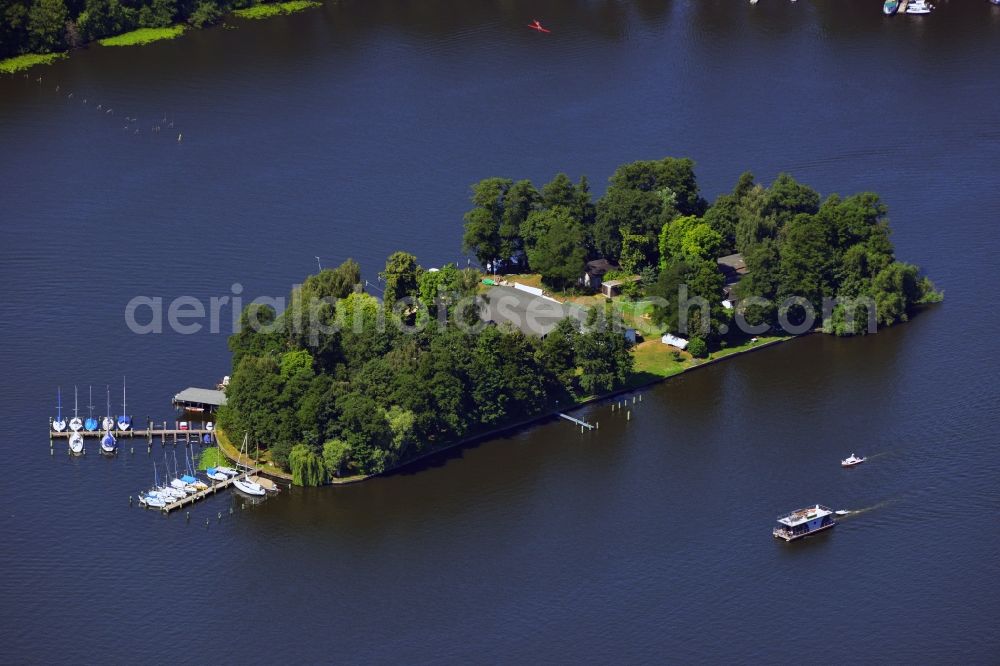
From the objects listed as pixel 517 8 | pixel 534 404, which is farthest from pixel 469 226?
pixel 517 8

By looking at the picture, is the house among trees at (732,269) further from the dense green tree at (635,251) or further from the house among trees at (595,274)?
the house among trees at (595,274)

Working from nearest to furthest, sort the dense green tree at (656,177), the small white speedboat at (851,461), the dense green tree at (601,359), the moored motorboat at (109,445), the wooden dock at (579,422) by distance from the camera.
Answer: the small white speedboat at (851,461) → the moored motorboat at (109,445) → the wooden dock at (579,422) → the dense green tree at (601,359) → the dense green tree at (656,177)

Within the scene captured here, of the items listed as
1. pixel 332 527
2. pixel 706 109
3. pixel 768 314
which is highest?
pixel 706 109

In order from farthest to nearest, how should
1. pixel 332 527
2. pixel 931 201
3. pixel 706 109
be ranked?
pixel 706 109
pixel 931 201
pixel 332 527

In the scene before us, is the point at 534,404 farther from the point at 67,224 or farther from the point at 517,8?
the point at 517,8

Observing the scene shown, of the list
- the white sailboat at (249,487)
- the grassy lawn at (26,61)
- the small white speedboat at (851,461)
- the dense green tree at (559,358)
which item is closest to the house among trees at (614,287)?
the dense green tree at (559,358)
